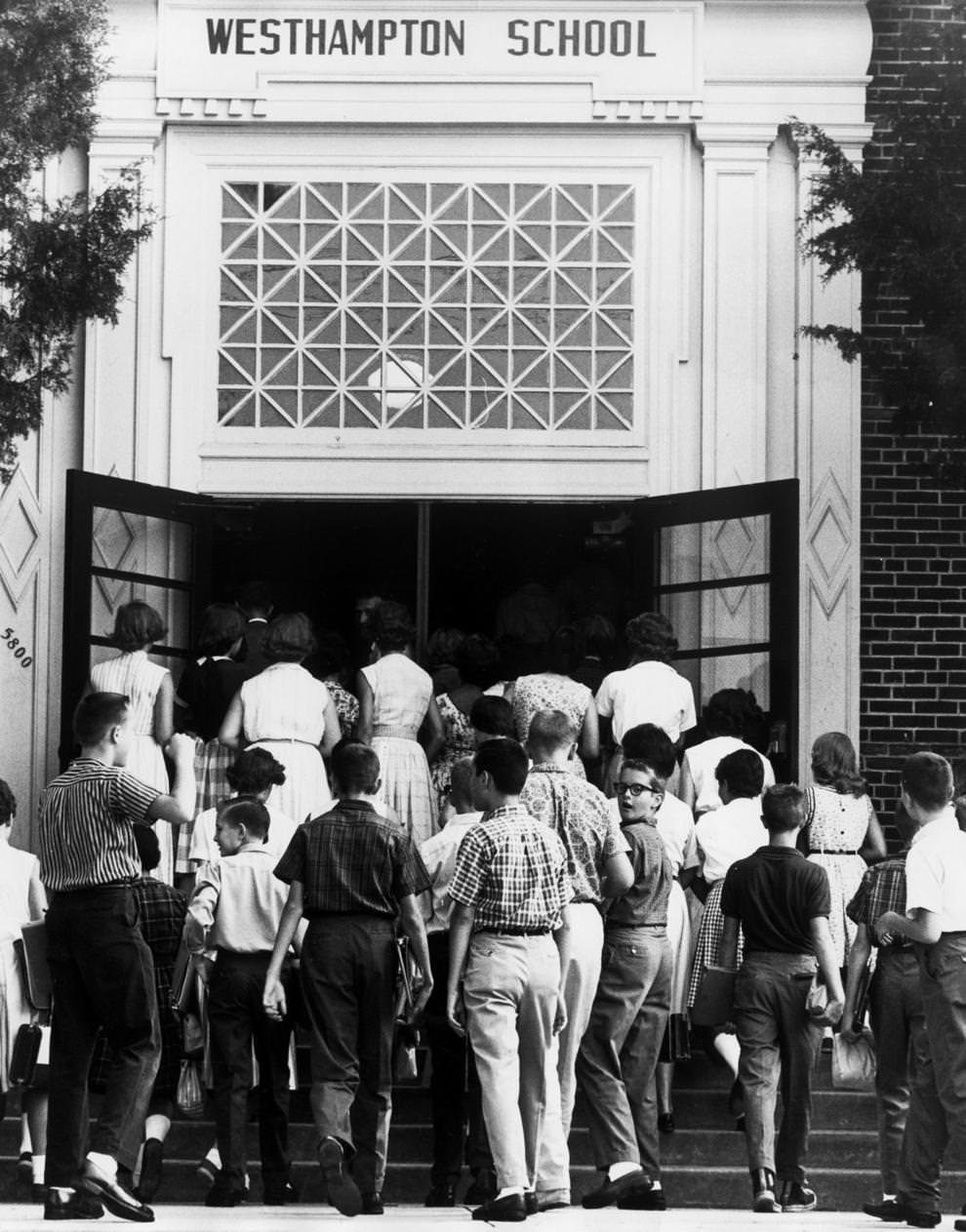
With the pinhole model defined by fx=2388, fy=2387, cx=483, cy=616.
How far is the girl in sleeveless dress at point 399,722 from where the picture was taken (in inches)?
428

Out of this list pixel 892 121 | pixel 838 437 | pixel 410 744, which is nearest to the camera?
pixel 410 744

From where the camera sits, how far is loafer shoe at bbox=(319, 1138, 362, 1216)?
328 inches

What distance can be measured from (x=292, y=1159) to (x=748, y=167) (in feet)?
22.0

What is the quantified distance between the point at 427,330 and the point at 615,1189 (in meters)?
6.18

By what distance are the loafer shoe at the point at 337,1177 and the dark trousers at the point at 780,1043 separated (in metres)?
1.54

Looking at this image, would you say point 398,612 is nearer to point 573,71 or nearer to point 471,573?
point 573,71

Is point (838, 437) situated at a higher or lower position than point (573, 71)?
lower

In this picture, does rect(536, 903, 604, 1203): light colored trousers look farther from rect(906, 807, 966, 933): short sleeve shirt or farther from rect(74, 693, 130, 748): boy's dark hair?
rect(74, 693, 130, 748): boy's dark hair

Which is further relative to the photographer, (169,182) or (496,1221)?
(169,182)

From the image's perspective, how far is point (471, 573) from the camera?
1753cm

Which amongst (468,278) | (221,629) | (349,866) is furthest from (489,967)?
(468,278)

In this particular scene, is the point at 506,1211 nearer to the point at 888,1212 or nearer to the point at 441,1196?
the point at 441,1196

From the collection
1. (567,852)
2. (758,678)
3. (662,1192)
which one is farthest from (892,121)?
(662,1192)

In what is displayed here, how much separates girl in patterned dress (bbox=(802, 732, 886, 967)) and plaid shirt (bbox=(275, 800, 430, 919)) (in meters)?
2.40
